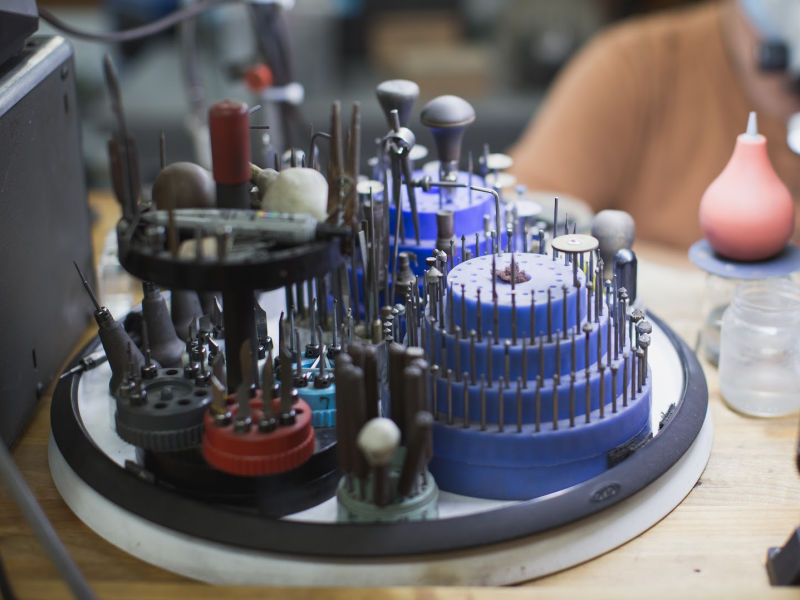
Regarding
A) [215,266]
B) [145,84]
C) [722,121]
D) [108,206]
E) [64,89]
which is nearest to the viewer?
[215,266]

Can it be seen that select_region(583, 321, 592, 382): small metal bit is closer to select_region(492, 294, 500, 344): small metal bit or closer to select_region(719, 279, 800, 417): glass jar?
select_region(492, 294, 500, 344): small metal bit

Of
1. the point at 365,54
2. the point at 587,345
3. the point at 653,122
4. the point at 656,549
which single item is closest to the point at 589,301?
the point at 587,345

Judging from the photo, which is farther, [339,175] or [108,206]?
[108,206]

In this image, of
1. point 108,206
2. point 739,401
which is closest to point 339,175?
point 739,401

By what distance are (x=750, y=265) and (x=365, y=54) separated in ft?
6.43

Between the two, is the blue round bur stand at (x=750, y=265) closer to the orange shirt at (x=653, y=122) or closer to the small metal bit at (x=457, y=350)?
the small metal bit at (x=457, y=350)

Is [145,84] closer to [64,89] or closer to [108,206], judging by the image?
[108,206]

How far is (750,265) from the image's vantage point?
90cm

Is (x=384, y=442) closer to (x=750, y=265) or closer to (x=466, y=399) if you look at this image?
(x=466, y=399)

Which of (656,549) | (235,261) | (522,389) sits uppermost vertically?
(235,261)

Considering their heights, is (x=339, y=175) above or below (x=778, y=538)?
above

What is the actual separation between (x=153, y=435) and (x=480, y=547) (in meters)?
0.23

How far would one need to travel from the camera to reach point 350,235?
66cm

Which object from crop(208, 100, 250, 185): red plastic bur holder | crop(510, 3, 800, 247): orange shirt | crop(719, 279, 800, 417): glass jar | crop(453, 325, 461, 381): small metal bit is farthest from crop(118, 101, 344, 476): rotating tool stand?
crop(510, 3, 800, 247): orange shirt
